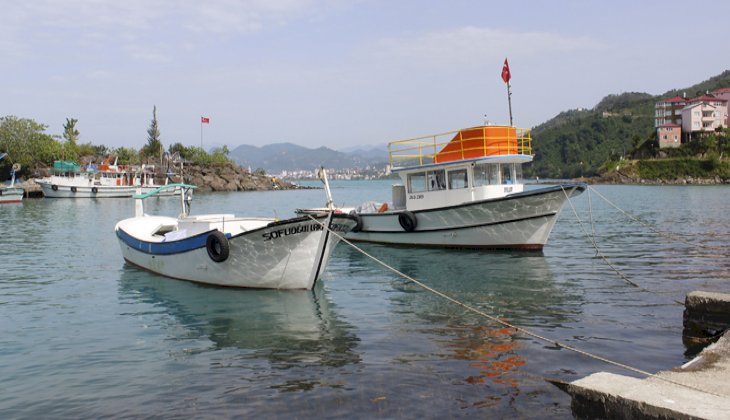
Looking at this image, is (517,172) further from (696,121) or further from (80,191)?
(696,121)

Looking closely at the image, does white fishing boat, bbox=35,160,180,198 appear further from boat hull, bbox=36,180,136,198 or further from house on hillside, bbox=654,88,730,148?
house on hillside, bbox=654,88,730,148

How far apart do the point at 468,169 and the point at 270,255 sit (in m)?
9.55

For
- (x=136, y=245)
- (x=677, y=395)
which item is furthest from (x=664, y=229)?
(x=677, y=395)

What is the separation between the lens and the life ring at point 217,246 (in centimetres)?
1379

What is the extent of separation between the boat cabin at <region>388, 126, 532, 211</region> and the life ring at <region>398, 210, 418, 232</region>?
2.32ft

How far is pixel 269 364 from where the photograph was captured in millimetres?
8555

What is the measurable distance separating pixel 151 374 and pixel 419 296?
22.0 feet

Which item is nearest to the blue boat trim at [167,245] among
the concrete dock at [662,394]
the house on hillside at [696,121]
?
the concrete dock at [662,394]

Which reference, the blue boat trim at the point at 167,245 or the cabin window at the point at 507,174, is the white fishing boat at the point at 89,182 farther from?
the cabin window at the point at 507,174

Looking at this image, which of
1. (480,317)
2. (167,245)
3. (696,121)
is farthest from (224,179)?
(480,317)

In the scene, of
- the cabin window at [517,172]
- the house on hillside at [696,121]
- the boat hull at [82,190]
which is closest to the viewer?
the cabin window at [517,172]

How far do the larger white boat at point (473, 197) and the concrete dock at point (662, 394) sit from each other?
43.0ft

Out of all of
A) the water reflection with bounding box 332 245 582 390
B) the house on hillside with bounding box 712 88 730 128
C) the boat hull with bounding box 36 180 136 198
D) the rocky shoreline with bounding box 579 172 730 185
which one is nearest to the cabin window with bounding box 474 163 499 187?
the water reflection with bounding box 332 245 582 390

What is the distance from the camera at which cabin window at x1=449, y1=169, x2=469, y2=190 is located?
20859mm
